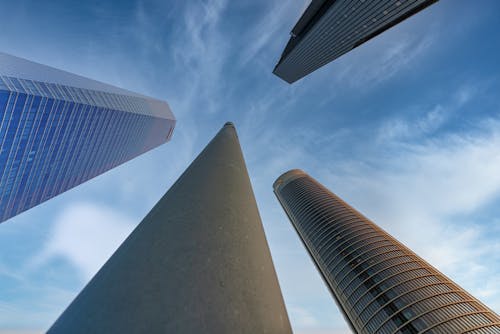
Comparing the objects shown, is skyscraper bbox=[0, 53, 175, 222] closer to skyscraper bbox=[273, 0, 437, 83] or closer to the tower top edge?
skyscraper bbox=[273, 0, 437, 83]

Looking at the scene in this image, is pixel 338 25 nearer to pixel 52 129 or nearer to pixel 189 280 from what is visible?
pixel 52 129

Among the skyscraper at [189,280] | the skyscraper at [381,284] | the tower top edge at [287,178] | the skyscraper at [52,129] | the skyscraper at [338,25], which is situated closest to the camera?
the skyscraper at [189,280]

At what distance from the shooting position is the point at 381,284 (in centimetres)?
5534

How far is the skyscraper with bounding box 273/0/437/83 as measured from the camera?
5949 cm

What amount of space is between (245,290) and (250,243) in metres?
0.88

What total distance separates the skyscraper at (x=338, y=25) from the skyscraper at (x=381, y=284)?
57.5 m

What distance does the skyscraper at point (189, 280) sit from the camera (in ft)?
8.31

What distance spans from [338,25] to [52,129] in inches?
3244

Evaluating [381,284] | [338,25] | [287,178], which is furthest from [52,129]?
[287,178]

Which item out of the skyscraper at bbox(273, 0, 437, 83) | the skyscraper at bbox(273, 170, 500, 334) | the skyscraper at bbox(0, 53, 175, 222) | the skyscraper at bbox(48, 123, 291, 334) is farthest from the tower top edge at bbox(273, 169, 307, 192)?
the skyscraper at bbox(48, 123, 291, 334)

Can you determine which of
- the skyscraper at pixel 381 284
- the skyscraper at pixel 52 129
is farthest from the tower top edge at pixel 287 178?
the skyscraper at pixel 52 129

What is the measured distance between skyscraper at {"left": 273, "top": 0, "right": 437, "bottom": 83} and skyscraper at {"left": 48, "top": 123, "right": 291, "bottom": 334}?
2813 inches

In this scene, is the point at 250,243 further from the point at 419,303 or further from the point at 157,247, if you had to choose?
the point at 419,303

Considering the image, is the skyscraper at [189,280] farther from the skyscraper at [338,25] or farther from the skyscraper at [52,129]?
the skyscraper at [338,25]
